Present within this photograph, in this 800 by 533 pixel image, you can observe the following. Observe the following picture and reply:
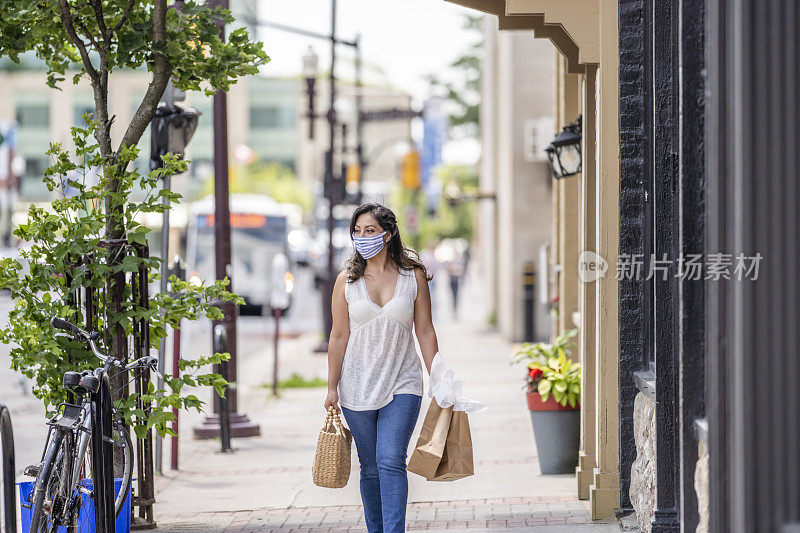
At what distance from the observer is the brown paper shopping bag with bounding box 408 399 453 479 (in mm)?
5375

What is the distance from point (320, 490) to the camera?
8273mm

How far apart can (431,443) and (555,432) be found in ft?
10.2

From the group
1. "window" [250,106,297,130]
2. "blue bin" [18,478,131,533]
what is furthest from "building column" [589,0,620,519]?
"window" [250,106,297,130]

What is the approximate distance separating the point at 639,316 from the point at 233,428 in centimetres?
570

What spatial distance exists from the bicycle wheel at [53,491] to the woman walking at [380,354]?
1330mm

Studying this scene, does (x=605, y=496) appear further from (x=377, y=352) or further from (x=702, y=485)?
(x=702, y=485)

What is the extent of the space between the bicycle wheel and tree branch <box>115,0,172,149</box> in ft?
6.27

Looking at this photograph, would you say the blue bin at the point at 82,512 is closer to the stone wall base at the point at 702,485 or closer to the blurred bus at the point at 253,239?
the stone wall base at the point at 702,485

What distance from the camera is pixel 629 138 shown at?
6.60 m

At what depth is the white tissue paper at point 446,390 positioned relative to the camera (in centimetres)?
541

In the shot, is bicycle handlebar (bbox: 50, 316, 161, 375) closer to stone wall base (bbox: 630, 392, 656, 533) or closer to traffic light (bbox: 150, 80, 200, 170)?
stone wall base (bbox: 630, 392, 656, 533)
